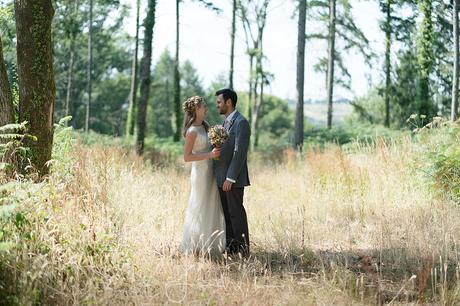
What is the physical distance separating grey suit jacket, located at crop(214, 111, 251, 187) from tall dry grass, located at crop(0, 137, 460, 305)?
0.95m

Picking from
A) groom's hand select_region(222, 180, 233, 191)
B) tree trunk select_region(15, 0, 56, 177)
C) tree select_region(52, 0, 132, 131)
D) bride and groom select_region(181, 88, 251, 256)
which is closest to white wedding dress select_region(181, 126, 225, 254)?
bride and groom select_region(181, 88, 251, 256)

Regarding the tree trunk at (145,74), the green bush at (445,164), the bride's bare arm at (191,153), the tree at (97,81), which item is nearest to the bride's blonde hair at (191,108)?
the bride's bare arm at (191,153)

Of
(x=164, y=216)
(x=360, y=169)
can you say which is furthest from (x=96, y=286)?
(x=360, y=169)

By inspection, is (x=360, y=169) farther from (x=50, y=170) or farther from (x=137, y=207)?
(x=50, y=170)

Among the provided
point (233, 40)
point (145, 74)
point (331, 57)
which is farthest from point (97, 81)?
point (145, 74)

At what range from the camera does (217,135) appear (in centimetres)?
611

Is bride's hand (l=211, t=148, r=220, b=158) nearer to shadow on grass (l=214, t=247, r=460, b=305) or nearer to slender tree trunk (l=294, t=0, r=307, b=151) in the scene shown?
shadow on grass (l=214, t=247, r=460, b=305)

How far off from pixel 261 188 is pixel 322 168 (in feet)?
5.47

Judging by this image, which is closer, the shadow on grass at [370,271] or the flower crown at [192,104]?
the shadow on grass at [370,271]

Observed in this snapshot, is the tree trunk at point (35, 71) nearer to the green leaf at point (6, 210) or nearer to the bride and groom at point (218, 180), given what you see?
the bride and groom at point (218, 180)

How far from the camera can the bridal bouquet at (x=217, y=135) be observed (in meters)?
6.12

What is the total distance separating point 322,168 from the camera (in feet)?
34.8

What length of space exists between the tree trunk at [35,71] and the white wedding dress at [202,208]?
5.70 feet

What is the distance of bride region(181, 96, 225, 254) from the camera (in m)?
6.36
